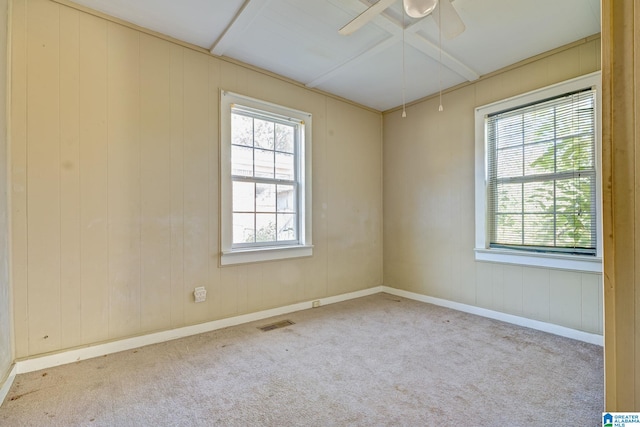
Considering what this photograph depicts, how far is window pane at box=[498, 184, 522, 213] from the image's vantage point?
311 centimetres

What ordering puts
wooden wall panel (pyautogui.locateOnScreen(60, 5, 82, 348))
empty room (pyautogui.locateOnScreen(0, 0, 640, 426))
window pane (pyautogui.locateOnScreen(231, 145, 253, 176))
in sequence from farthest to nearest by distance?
window pane (pyautogui.locateOnScreen(231, 145, 253, 176)) < wooden wall panel (pyautogui.locateOnScreen(60, 5, 82, 348)) < empty room (pyautogui.locateOnScreen(0, 0, 640, 426))

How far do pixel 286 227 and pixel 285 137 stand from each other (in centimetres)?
110

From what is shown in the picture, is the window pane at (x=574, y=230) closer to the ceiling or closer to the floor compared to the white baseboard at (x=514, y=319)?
closer to the ceiling

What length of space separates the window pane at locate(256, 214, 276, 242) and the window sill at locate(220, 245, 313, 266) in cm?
13

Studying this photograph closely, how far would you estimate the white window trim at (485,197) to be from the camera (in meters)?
2.56

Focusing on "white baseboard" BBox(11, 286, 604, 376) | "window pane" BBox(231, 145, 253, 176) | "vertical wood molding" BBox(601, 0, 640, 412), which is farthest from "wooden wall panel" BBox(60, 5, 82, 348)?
"vertical wood molding" BBox(601, 0, 640, 412)

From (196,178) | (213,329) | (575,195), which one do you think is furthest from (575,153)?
(213,329)

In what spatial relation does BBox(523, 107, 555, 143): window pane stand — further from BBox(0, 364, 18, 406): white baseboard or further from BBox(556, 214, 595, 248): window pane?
BBox(0, 364, 18, 406): white baseboard

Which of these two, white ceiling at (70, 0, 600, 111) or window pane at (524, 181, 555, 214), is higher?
white ceiling at (70, 0, 600, 111)

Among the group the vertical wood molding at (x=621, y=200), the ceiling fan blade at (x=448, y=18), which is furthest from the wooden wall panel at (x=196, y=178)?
the vertical wood molding at (x=621, y=200)

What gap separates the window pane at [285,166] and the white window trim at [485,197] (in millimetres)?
2189

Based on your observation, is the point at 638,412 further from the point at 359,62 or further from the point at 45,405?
the point at 359,62

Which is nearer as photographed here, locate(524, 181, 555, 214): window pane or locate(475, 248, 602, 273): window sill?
locate(475, 248, 602, 273): window sill

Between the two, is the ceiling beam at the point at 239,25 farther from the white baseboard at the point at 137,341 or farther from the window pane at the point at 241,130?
the white baseboard at the point at 137,341
